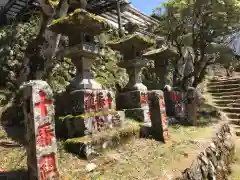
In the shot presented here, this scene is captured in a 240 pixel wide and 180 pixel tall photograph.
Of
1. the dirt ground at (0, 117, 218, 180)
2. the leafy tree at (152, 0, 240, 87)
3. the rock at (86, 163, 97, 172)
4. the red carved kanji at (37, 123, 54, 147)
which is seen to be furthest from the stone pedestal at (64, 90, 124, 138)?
the leafy tree at (152, 0, 240, 87)

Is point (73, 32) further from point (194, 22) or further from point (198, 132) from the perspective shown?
point (194, 22)

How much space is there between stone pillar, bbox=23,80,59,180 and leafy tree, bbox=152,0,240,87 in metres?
9.21

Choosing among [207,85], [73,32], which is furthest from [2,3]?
[207,85]

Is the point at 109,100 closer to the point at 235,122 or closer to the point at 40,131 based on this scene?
the point at 40,131

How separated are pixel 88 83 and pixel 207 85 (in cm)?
1470

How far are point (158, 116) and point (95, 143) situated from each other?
2582 millimetres

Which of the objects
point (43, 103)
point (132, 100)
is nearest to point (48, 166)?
point (43, 103)

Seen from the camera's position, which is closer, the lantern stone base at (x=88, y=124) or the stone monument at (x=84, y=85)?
the lantern stone base at (x=88, y=124)

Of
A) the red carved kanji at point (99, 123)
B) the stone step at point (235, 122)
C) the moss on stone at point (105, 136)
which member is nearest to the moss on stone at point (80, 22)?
the red carved kanji at point (99, 123)

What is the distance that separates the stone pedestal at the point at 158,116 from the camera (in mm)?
7266

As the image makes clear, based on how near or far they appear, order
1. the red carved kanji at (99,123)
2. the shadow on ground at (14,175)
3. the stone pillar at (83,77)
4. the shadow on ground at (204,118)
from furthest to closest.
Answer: the shadow on ground at (204,118) < the stone pillar at (83,77) < the red carved kanji at (99,123) < the shadow on ground at (14,175)

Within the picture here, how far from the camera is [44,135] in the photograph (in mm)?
3979

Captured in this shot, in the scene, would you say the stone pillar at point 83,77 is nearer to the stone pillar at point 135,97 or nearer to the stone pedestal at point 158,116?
the stone pedestal at point 158,116

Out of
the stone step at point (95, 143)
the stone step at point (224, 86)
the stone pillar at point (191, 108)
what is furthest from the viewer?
the stone step at point (224, 86)
